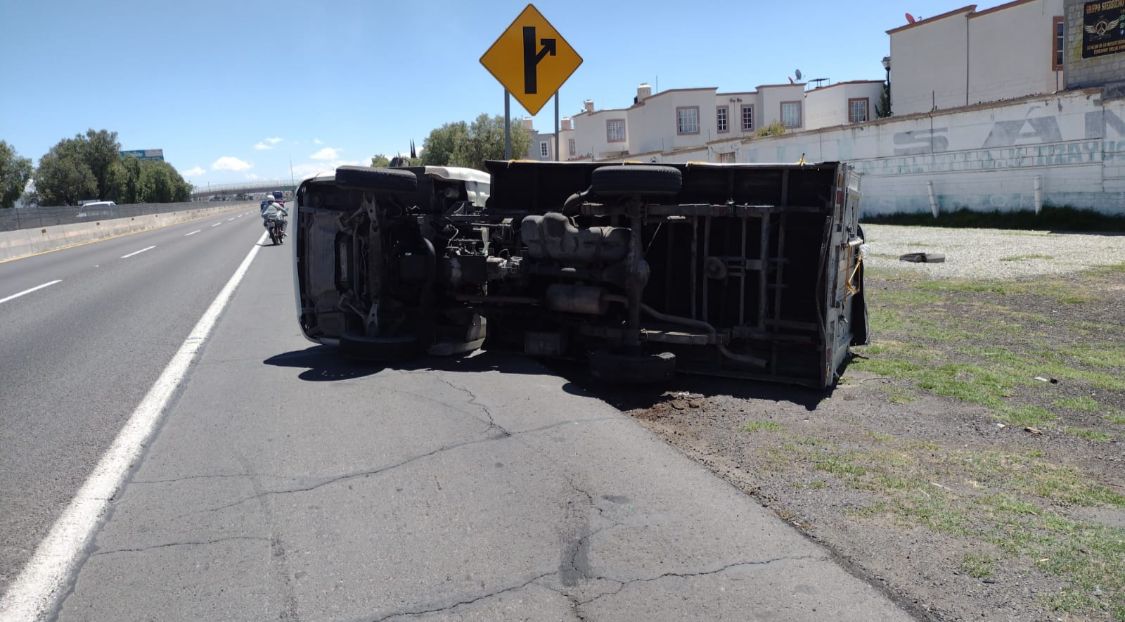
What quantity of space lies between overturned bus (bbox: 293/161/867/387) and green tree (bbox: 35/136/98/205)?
284 ft

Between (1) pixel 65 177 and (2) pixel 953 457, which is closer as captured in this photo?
(2) pixel 953 457

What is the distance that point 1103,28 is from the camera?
25.5m

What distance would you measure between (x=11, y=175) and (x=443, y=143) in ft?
130

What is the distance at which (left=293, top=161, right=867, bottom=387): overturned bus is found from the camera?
6.47m

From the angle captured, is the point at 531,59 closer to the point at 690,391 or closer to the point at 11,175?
the point at 690,391

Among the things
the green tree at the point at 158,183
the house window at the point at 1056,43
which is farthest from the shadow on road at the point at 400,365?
the green tree at the point at 158,183

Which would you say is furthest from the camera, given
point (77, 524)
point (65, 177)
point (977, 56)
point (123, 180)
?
point (123, 180)

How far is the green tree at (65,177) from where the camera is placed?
80.1 metres

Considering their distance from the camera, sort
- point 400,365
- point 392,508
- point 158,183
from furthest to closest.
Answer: point 158,183 → point 400,365 → point 392,508

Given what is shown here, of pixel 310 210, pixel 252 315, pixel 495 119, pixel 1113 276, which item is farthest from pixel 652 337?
pixel 495 119

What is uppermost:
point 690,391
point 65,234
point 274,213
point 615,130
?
point 615,130

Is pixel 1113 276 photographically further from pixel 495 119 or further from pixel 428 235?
pixel 495 119

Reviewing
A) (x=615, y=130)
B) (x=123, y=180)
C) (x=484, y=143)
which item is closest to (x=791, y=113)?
(x=615, y=130)

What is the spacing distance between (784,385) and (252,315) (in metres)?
7.35
